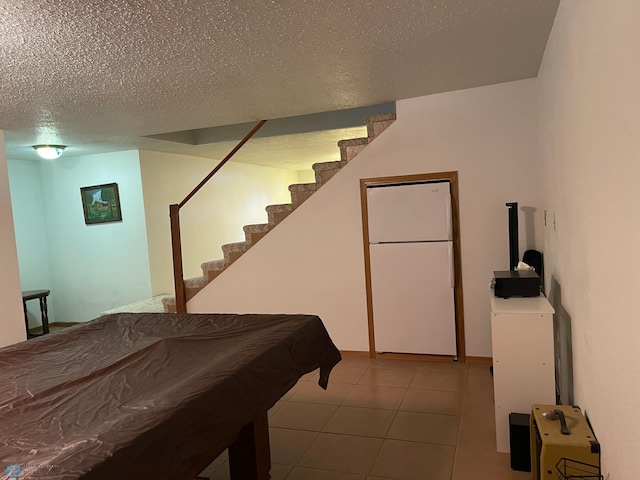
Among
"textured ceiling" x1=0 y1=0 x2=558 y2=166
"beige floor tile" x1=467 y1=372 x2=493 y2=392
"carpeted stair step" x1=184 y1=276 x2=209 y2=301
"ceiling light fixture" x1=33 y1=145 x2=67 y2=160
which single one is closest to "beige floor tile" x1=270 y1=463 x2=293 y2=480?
"beige floor tile" x1=467 y1=372 x2=493 y2=392

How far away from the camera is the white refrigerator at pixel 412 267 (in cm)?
416

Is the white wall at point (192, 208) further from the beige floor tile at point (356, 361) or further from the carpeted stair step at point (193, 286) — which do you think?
the beige floor tile at point (356, 361)

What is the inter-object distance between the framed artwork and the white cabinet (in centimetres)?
529

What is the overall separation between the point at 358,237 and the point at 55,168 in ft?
15.6

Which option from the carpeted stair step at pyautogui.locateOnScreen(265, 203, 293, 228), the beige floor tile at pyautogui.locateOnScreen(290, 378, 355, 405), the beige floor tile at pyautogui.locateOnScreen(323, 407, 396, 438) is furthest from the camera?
the carpeted stair step at pyautogui.locateOnScreen(265, 203, 293, 228)

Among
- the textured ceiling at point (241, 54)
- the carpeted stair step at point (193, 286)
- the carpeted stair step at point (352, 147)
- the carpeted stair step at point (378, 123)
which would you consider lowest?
the carpeted stair step at point (193, 286)

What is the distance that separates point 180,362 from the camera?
2.18m

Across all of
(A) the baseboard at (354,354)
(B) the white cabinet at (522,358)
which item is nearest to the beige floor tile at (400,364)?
(A) the baseboard at (354,354)

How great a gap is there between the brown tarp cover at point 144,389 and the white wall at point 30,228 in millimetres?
4296

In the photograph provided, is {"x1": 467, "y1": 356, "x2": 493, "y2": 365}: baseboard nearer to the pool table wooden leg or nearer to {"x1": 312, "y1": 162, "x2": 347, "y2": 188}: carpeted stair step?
{"x1": 312, "y1": 162, "x2": 347, "y2": 188}: carpeted stair step

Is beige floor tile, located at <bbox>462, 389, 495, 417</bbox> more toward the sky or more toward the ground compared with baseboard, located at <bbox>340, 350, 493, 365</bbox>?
more toward the ground

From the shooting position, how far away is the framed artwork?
6.21 metres

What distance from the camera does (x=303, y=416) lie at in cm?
333

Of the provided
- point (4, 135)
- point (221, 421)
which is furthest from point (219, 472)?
point (4, 135)
